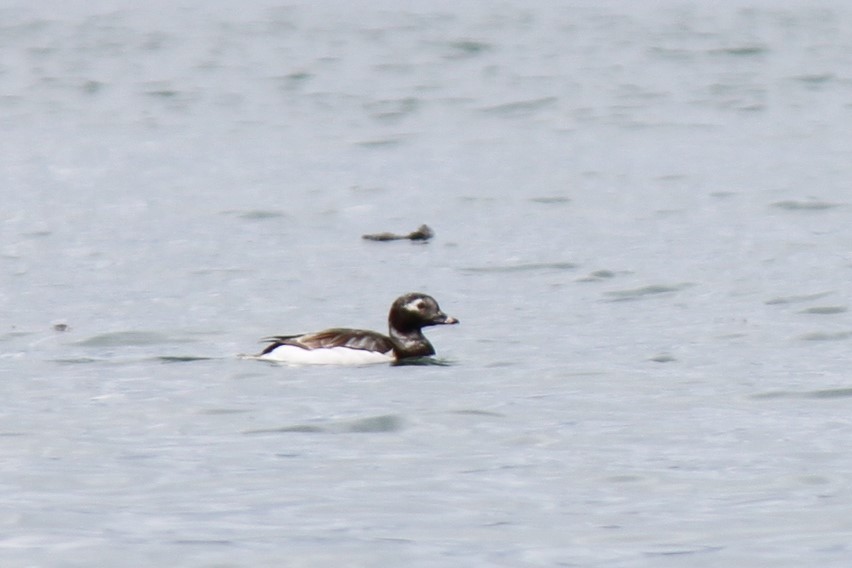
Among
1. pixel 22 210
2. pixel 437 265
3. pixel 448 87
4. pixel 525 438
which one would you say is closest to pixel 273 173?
pixel 22 210

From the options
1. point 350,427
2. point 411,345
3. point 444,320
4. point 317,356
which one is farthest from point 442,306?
point 350,427

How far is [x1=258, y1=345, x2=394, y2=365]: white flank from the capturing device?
13906 millimetres

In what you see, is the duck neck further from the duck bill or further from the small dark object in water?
the small dark object in water

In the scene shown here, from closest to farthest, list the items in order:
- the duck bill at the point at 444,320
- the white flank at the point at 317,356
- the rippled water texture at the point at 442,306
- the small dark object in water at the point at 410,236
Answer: the rippled water texture at the point at 442,306
the white flank at the point at 317,356
the duck bill at the point at 444,320
the small dark object in water at the point at 410,236

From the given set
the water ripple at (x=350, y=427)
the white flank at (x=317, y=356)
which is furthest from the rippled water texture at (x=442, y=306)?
the white flank at (x=317, y=356)

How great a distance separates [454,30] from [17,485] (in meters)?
41.7

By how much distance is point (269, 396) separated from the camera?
12.7 meters

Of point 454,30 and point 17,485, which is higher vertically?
point 17,485

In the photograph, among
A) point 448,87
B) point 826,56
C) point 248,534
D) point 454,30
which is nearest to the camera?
point 248,534

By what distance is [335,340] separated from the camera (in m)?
14.1

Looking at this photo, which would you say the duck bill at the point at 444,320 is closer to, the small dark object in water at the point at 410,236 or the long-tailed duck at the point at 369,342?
the long-tailed duck at the point at 369,342

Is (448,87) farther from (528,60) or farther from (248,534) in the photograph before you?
(248,534)

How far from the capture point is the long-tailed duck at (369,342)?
45.8 ft

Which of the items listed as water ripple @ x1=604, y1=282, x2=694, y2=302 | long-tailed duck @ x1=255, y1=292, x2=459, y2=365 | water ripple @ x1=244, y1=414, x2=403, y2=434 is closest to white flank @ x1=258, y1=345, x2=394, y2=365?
long-tailed duck @ x1=255, y1=292, x2=459, y2=365
